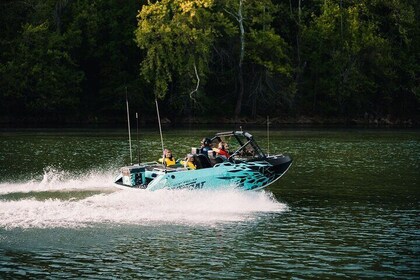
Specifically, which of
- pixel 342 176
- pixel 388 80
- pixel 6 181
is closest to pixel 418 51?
pixel 388 80

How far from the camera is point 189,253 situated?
19.0 meters

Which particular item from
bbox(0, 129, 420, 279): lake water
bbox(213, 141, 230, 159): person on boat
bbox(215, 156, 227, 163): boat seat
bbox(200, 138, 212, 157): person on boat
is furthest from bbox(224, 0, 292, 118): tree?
bbox(215, 156, 227, 163): boat seat

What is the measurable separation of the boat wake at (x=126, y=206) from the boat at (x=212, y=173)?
26cm

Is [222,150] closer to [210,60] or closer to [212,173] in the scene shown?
[212,173]

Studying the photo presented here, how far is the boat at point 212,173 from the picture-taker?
25250 millimetres

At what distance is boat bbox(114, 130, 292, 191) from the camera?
82.8 ft

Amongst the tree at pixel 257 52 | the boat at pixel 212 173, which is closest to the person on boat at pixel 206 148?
the boat at pixel 212 173

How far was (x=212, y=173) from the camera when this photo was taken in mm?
25922

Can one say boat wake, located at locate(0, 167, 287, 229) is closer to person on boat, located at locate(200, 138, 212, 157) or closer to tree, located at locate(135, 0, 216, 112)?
person on boat, located at locate(200, 138, 212, 157)

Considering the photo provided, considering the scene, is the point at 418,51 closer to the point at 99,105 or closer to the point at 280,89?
the point at 280,89

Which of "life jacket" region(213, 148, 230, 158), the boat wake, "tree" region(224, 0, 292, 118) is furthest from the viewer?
"tree" region(224, 0, 292, 118)

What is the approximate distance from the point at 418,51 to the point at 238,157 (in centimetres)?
6737

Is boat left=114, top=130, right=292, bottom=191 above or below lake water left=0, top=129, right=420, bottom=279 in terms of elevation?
above

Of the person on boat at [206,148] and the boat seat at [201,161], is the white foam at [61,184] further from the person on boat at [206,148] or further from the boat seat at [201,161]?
the boat seat at [201,161]
